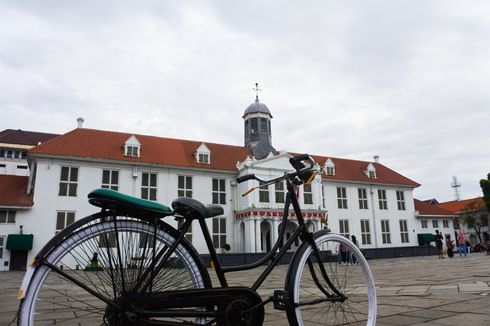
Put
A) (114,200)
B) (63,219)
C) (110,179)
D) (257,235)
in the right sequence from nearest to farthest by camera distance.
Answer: (114,200) → (63,219) → (110,179) → (257,235)

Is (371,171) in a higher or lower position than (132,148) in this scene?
lower

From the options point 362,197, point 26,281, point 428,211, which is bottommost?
point 26,281

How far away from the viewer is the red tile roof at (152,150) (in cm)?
2525

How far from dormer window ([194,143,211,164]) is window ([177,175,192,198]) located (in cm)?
195

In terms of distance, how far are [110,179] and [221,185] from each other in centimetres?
864

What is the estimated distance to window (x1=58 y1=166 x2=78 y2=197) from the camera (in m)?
24.0

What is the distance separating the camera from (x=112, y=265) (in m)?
2.30

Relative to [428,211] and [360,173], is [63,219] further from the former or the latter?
[428,211]

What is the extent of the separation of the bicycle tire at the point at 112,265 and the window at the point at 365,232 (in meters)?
34.0

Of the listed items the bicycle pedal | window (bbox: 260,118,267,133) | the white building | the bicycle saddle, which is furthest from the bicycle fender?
window (bbox: 260,118,267,133)

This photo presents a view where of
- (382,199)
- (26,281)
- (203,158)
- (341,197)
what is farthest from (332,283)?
(382,199)

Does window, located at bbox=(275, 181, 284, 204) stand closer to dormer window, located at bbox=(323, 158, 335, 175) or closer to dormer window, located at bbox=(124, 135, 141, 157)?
dormer window, located at bbox=(323, 158, 335, 175)

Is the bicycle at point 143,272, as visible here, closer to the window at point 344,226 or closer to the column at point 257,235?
the column at point 257,235

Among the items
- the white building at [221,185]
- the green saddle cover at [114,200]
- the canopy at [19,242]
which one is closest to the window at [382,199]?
the white building at [221,185]
